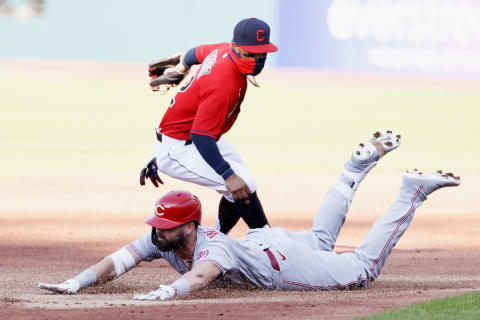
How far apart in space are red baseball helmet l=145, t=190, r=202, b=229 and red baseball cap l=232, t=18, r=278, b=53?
1169 millimetres

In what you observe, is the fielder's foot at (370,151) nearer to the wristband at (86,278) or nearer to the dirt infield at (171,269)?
the dirt infield at (171,269)

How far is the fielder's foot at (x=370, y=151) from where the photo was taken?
6.27m

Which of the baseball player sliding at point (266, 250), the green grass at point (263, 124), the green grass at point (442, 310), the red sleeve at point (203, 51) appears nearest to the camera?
the green grass at point (442, 310)

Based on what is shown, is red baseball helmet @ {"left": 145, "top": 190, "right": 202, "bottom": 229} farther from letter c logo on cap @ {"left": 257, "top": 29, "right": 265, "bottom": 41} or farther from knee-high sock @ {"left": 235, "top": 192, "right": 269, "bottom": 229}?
letter c logo on cap @ {"left": 257, "top": 29, "right": 265, "bottom": 41}

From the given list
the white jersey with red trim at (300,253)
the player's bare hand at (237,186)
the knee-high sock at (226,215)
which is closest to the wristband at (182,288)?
the white jersey with red trim at (300,253)

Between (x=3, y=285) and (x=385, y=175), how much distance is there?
921 cm

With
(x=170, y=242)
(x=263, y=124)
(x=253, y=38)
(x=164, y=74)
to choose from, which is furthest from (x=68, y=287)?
(x=263, y=124)

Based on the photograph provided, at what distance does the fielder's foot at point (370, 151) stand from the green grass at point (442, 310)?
52.0 inches

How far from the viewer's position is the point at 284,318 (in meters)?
4.81

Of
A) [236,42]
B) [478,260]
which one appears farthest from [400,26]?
[236,42]

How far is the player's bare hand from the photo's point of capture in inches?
236

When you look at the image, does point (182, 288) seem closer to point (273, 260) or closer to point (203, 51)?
point (273, 260)

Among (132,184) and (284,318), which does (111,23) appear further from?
(284,318)

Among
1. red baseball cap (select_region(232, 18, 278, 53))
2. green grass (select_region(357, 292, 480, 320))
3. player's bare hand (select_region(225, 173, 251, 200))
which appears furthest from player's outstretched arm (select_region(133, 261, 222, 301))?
red baseball cap (select_region(232, 18, 278, 53))
